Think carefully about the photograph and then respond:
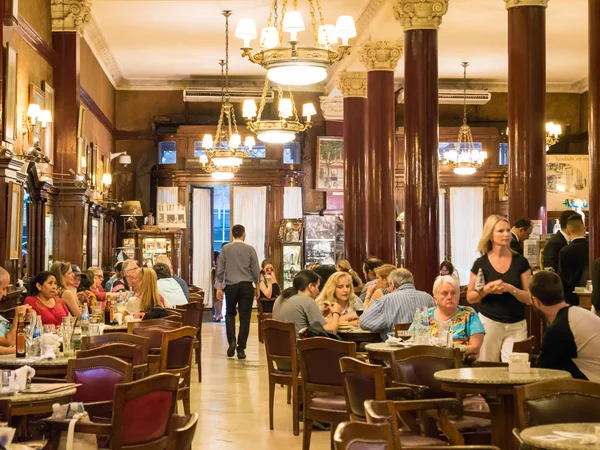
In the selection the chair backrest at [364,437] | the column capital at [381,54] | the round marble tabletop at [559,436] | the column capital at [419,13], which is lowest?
the round marble tabletop at [559,436]

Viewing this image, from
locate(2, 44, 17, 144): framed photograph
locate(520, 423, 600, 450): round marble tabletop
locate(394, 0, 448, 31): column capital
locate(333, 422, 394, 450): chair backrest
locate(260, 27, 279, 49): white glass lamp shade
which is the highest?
locate(394, 0, 448, 31): column capital

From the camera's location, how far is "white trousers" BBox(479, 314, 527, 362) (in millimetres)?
7523

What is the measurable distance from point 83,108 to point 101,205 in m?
1.98

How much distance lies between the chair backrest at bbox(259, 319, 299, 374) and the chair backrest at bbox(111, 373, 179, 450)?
11.7ft

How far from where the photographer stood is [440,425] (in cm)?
540

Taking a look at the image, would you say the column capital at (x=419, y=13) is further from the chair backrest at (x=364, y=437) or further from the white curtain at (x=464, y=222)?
the white curtain at (x=464, y=222)

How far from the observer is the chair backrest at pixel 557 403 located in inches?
173

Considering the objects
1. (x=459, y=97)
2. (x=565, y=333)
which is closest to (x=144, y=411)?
(x=565, y=333)

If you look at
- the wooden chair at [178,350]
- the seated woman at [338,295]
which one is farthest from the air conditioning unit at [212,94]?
Answer: the wooden chair at [178,350]

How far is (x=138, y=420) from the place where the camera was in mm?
4695

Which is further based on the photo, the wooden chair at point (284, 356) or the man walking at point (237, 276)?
the man walking at point (237, 276)

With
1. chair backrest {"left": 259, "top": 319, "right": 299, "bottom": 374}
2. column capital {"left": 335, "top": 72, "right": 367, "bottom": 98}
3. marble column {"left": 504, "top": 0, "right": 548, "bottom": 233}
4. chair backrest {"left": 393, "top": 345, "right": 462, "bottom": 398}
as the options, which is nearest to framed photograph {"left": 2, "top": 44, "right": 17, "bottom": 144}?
chair backrest {"left": 259, "top": 319, "right": 299, "bottom": 374}

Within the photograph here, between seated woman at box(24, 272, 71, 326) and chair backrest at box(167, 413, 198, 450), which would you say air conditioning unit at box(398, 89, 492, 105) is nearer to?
seated woman at box(24, 272, 71, 326)

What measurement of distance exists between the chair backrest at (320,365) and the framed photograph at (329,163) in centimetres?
1711
